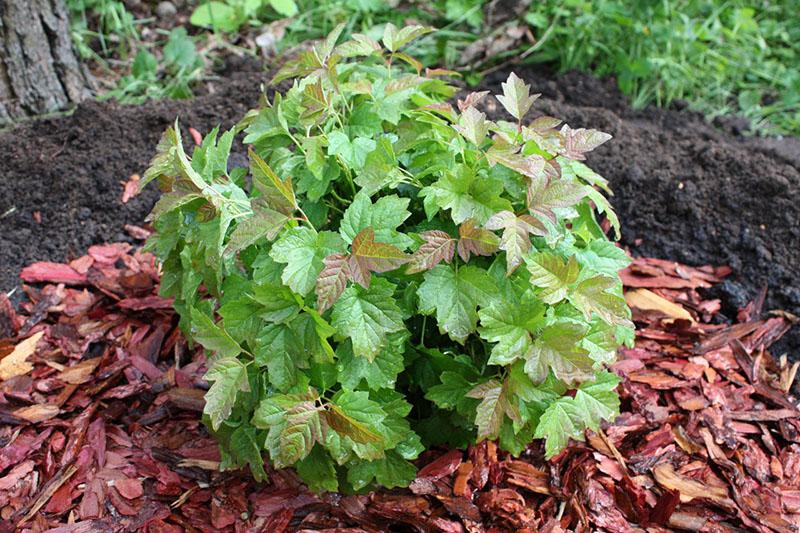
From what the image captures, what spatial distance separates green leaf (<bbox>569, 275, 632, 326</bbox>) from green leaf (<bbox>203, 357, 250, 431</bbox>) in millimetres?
778

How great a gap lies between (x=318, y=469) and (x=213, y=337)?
1.41 ft

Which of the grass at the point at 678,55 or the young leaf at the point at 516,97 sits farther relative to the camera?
the grass at the point at 678,55

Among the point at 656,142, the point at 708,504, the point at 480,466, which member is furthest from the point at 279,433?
the point at 656,142

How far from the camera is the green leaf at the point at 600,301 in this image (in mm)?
1713

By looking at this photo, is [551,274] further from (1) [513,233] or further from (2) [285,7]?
(2) [285,7]

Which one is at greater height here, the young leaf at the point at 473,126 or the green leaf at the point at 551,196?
the young leaf at the point at 473,126

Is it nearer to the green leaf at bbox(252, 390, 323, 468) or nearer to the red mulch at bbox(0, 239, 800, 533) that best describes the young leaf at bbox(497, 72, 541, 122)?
the green leaf at bbox(252, 390, 323, 468)

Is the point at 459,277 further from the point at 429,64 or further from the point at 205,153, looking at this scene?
the point at 429,64

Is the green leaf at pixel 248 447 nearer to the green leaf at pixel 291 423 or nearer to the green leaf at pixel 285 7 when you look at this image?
the green leaf at pixel 291 423

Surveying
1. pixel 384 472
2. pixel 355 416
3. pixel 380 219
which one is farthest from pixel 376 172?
pixel 384 472

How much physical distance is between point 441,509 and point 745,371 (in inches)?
50.5

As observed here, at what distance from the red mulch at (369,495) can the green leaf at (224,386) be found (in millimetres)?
542

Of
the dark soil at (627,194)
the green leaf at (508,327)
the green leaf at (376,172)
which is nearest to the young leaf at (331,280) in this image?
the green leaf at (376,172)

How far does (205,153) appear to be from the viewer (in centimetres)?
196
